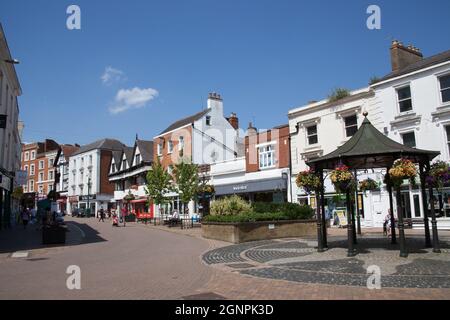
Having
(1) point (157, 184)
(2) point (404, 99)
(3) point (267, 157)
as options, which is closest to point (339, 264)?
(2) point (404, 99)

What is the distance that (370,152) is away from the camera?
39.4ft

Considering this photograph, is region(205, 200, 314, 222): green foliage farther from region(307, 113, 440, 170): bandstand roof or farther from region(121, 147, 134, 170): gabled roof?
region(121, 147, 134, 170): gabled roof

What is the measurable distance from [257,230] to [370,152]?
8.06 m

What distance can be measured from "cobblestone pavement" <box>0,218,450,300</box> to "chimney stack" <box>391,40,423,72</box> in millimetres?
17429

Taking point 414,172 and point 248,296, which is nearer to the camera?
point 248,296

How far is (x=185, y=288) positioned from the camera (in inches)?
323

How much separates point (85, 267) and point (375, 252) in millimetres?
9098

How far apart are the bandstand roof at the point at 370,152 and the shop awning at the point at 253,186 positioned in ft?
55.6

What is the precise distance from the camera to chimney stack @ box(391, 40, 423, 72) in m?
27.2

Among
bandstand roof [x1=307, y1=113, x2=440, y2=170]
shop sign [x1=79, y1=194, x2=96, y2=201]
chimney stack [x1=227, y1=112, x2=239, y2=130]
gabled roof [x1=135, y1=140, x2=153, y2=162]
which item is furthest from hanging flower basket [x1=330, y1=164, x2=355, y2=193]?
shop sign [x1=79, y1=194, x2=96, y2=201]

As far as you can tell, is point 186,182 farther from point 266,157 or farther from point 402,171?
point 402,171
